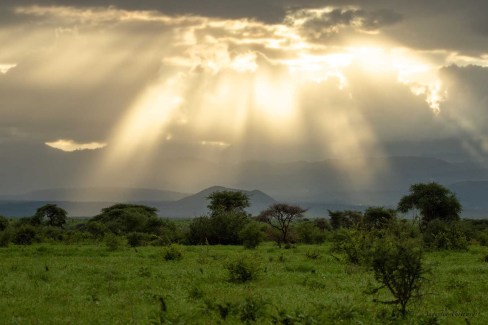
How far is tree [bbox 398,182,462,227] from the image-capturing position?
8581 centimetres

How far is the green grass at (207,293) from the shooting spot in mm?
20188

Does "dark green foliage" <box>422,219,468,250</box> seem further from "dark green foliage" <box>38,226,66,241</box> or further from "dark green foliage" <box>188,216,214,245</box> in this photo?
"dark green foliage" <box>38,226,66,241</box>

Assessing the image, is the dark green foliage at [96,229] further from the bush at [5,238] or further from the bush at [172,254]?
the bush at [172,254]

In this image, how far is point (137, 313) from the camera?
21203mm

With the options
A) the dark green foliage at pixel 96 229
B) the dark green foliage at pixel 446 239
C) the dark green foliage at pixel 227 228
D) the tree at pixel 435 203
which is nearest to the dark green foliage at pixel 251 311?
the dark green foliage at pixel 446 239

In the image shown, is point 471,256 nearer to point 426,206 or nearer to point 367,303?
point 367,303

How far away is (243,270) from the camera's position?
1232 inches

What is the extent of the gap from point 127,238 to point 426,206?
4718 centimetres

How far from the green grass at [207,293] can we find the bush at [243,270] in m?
0.53

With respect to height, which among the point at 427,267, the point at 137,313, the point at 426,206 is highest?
the point at 426,206

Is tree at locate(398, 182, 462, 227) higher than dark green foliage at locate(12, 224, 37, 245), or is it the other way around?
tree at locate(398, 182, 462, 227)

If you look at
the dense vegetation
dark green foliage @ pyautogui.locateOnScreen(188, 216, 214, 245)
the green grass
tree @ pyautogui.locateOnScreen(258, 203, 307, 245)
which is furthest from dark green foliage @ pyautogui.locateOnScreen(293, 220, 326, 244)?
the green grass

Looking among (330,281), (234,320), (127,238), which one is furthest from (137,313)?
(127,238)

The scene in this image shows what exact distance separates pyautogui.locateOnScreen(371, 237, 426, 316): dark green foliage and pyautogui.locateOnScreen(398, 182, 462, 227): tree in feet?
217
